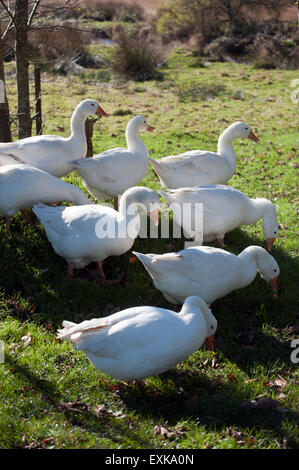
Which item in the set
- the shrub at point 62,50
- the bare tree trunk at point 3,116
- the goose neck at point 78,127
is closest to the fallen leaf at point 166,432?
the goose neck at point 78,127

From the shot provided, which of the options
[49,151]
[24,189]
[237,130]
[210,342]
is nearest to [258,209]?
[237,130]

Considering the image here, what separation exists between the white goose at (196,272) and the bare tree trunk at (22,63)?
3.66 meters

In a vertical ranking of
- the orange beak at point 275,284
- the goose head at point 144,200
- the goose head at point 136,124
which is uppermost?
the goose head at point 136,124

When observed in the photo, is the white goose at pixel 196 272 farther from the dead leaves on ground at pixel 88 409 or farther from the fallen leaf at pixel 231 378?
the dead leaves on ground at pixel 88 409

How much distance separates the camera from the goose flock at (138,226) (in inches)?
147

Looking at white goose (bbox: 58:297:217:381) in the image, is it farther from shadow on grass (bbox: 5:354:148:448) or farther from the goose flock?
shadow on grass (bbox: 5:354:148:448)

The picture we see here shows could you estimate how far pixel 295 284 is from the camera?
5727 millimetres

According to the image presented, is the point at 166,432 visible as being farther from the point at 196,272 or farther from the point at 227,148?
the point at 227,148

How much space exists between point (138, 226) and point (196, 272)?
912mm

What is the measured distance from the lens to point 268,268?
5312 millimetres

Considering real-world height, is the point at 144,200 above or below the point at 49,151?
below

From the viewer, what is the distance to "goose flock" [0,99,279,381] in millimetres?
3746
